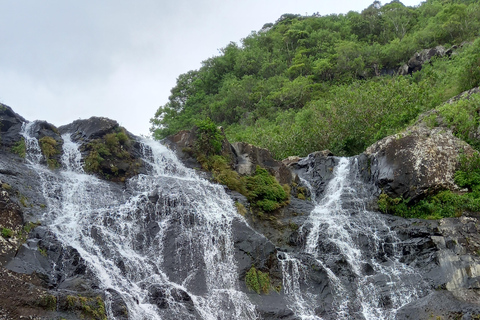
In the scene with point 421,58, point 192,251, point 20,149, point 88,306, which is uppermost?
point 421,58

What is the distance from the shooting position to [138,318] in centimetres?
1073

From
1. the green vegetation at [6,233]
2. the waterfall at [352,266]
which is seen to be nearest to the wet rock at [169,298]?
the waterfall at [352,266]

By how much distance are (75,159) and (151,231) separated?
6.42 metres

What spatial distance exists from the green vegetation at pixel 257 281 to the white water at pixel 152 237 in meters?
0.48

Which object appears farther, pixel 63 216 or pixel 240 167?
pixel 240 167

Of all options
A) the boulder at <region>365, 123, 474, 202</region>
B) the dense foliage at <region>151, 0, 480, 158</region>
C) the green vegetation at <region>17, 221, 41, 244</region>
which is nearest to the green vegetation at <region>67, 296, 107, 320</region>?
the green vegetation at <region>17, 221, 41, 244</region>

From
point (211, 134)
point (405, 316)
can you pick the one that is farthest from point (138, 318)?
point (211, 134)

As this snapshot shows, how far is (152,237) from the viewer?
1413 cm

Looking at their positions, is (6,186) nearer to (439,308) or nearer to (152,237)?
(152,237)

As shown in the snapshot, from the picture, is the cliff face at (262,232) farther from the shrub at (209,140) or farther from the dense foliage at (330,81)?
the dense foliage at (330,81)

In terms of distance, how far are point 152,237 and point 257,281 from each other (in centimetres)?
398

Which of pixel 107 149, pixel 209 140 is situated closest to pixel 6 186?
pixel 107 149

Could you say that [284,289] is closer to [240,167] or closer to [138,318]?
[138,318]

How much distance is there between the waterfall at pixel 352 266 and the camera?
13.1 m
